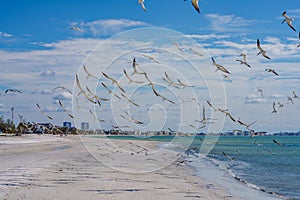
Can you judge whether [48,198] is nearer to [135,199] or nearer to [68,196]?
[68,196]

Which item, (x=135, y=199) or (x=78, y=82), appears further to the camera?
(x=135, y=199)

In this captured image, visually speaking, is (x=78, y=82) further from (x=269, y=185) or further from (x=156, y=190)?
(x=269, y=185)

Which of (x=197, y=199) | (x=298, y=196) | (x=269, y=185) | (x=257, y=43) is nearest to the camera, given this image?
(x=257, y=43)

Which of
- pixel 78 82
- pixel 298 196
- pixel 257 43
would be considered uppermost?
pixel 257 43

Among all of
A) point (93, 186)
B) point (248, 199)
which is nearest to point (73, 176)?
point (93, 186)

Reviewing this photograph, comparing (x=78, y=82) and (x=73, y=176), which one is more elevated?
(x=78, y=82)

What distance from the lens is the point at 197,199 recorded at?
51.9 ft

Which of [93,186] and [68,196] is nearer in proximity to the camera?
[68,196]

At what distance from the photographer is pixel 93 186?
55.5 feet

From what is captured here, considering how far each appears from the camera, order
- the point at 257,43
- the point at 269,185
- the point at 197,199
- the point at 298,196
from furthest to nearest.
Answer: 1. the point at 269,185
2. the point at 298,196
3. the point at 197,199
4. the point at 257,43

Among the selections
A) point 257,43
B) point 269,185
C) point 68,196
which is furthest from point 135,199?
point 269,185

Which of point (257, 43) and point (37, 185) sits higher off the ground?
point (257, 43)

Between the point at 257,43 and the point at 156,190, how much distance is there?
1036 centimetres

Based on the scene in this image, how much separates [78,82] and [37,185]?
9.06 m
